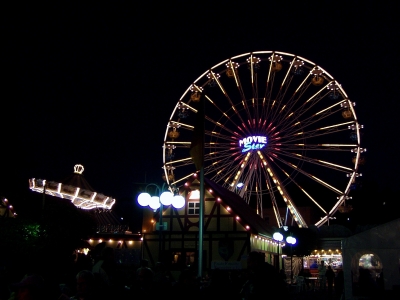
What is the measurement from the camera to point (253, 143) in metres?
28.5

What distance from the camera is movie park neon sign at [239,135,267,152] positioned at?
28422mm

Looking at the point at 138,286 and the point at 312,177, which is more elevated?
the point at 312,177

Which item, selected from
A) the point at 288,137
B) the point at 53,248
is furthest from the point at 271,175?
the point at 53,248

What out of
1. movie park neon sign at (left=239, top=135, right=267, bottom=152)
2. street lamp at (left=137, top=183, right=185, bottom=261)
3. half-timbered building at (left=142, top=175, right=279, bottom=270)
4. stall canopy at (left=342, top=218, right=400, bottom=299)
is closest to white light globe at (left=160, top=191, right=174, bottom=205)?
street lamp at (left=137, top=183, right=185, bottom=261)

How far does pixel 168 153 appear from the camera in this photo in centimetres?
2970

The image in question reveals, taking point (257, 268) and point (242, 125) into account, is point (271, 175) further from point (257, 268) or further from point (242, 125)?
point (257, 268)

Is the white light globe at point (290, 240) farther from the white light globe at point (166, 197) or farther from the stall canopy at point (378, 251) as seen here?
the white light globe at point (166, 197)

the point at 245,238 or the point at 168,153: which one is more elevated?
the point at 168,153

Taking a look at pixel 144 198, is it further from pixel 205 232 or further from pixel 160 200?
pixel 205 232

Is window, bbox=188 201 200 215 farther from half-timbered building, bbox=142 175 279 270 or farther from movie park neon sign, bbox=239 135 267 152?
movie park neon sign, bbox=239 135 267 152

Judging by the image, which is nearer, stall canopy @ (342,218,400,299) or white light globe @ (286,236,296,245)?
stall canopy @ (342,218,400,299)

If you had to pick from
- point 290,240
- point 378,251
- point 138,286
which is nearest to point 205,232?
point 290,240

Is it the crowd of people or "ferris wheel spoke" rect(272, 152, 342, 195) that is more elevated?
"ferris wheel spoke" rect(272, 152, 342, 195)

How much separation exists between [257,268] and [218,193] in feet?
65.2
